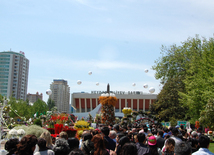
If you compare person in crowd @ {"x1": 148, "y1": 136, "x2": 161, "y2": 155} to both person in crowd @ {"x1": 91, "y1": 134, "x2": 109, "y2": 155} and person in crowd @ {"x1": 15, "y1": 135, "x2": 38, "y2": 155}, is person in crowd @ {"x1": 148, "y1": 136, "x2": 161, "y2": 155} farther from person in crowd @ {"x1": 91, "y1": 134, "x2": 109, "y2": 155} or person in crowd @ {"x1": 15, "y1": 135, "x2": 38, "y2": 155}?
person in crowd @ {"x1": 15, "y1": 135, "x2": 38, "y2": 155}

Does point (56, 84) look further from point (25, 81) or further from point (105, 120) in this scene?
point (105, 120)

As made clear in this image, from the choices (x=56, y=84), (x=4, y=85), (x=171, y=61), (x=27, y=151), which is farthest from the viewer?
(x=56, y=84)

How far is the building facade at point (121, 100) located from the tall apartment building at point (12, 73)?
5397cm

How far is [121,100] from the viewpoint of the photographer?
9794cm

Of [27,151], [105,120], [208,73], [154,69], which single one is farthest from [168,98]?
[27,151]

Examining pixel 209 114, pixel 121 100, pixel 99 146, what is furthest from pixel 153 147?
pixel 121 100

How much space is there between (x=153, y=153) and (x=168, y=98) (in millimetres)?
29651

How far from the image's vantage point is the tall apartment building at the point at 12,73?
136m

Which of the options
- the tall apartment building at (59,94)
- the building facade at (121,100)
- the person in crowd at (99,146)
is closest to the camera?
the person in crowd at (99,146)

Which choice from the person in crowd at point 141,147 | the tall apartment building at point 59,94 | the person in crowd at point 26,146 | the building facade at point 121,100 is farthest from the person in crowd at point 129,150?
the tall apartment building at point 59,94

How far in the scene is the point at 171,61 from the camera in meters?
35.2

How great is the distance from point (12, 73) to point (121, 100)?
246 feet

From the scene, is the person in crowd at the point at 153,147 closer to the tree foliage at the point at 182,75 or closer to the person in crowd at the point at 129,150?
the person in crowd at the point at 129,150

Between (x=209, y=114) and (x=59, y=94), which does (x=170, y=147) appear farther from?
(x=59, y=94)
